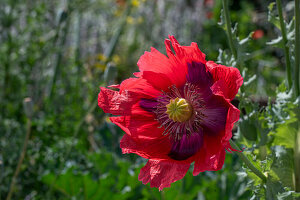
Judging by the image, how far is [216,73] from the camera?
657 millimetres

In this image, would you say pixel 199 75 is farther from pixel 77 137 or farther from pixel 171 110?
pixel 77 137

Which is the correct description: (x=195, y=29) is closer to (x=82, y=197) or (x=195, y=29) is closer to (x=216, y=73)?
(x=82, y=197)

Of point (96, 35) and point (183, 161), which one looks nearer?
point (183, 161)

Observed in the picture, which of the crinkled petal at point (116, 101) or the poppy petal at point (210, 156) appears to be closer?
the poppy petal at point (210, 156)

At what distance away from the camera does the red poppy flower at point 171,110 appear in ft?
2.13

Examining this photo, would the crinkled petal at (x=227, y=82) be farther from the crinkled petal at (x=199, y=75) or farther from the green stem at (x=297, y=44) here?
the green stem at (x=297, y=44)

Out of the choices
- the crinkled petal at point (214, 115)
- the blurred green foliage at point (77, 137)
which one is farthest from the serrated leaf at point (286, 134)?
the crinkled petal at point (214, 115)

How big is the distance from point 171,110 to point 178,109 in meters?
0.02

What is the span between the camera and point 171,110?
71 cm

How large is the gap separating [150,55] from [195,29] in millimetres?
2487

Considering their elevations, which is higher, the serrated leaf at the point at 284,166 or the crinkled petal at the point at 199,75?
the crinkled petal at the point at 199,75

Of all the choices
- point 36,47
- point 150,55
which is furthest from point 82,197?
point 36,47

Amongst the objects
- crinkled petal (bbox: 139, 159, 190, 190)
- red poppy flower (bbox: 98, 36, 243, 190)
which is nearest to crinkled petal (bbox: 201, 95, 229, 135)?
red poppy flower (bbox: 98, 36, 243, 190)

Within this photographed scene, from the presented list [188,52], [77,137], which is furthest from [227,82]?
[77,137]
